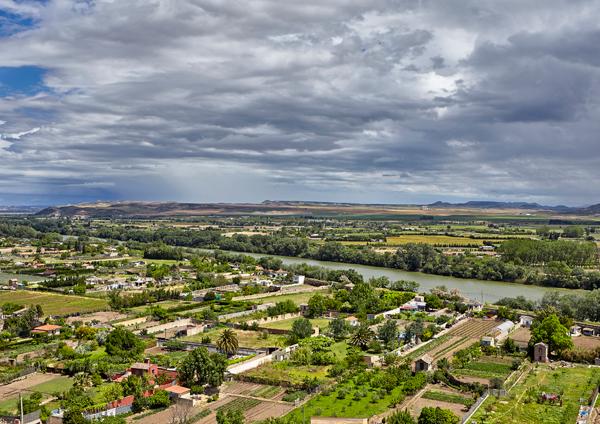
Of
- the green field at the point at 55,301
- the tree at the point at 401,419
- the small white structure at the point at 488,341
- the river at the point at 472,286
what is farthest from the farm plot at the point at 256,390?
the river at the point at 472,286

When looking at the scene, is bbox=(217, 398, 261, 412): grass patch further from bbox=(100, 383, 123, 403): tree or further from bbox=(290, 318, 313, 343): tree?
bbox=(290, 318, 313, 343): tree

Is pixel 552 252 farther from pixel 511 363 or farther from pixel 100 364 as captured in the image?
pixel 100 364

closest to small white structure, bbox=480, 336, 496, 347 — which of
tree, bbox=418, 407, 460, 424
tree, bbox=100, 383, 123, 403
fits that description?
tree, bbox=418, 407, 460, 424

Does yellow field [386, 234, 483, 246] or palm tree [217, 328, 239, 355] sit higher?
yellow field [386, 234, 483, 246]

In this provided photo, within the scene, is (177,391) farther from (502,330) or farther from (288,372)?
(502,330)

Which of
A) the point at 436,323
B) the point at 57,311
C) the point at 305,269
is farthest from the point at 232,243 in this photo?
the point at 436,323

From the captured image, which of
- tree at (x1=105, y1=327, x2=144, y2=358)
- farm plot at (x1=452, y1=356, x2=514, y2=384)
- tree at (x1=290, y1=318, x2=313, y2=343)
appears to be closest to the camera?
farm plot at (x1=452, y1=356, x2=514, y2=384)

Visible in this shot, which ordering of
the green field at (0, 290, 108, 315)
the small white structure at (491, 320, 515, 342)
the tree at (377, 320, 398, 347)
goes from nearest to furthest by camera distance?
the tree at (377, 320, 398, 347), the small white structure at (491, 320, 515, 342), the green field at (0, 290, 108, 315)

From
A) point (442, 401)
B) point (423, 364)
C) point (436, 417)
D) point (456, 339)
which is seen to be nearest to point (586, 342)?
point (456, 339)
